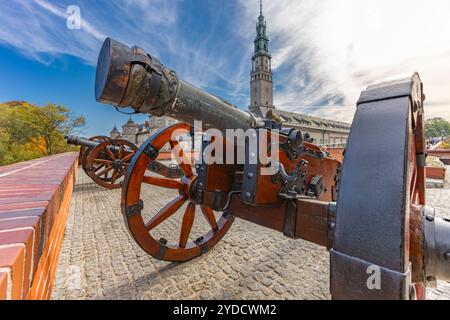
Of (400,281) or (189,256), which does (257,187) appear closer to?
(400,281)

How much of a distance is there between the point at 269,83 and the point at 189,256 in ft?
205

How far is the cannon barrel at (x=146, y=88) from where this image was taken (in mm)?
1105

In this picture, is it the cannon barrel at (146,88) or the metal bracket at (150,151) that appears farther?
the metal bracket at (150,151)

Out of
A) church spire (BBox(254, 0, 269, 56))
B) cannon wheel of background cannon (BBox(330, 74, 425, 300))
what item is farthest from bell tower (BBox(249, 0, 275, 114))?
cannon wheel of background cannon (BBox(330, 74, 425, 300))

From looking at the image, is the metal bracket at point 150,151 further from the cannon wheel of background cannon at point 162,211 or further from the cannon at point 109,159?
the cannon at point 109,159

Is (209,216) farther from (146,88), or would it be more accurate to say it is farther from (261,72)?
(261,72)

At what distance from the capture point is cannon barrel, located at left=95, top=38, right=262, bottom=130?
1.11 meters

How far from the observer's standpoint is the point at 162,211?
2553mm

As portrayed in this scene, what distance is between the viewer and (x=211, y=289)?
2.06 m

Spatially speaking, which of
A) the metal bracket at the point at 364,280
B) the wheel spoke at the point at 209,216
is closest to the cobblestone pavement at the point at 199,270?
the wheel spoke at the point at 209,216

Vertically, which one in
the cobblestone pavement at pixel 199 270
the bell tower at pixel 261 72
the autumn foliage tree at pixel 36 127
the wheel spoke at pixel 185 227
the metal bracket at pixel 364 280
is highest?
the bell tower at pixel 261 72

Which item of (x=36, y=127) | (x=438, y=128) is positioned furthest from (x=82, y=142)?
(x=438, y=128)

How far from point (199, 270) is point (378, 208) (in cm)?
211
